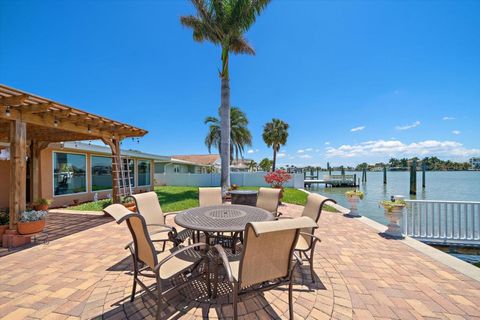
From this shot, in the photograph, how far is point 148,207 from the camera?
367 cm

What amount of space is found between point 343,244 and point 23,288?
5.36 m

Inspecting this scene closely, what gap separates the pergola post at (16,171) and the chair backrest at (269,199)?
17.6 ft

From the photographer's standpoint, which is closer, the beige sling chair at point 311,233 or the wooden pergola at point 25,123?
the beige sling chair at point 311,233

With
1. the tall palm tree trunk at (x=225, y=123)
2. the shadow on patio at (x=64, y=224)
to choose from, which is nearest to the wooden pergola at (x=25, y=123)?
the shadow on patio at (x=64, y=224)

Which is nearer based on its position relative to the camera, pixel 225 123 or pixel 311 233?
pixel 311 233

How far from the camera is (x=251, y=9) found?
9508 millimetres

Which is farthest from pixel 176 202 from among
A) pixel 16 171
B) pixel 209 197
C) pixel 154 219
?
pixel 154 219

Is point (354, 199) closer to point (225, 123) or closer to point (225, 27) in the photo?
point (225, 123)

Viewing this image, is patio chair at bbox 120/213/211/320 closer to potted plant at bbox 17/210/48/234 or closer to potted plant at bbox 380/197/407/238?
potted plant at bbox 17/210/48/234

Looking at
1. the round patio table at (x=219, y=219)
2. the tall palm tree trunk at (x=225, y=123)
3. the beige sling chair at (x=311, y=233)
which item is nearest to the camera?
the round patio table at (x=219, y=219)

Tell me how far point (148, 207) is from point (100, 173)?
9.80 metres

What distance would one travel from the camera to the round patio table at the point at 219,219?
8.24 ft

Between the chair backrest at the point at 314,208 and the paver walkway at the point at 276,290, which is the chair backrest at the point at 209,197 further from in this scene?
the chair backrest at the point at 314,208

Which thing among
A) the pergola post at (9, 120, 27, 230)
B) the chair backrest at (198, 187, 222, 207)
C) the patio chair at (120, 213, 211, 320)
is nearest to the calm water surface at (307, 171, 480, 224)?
the chair backrest at (198, 187, 222, 207)
